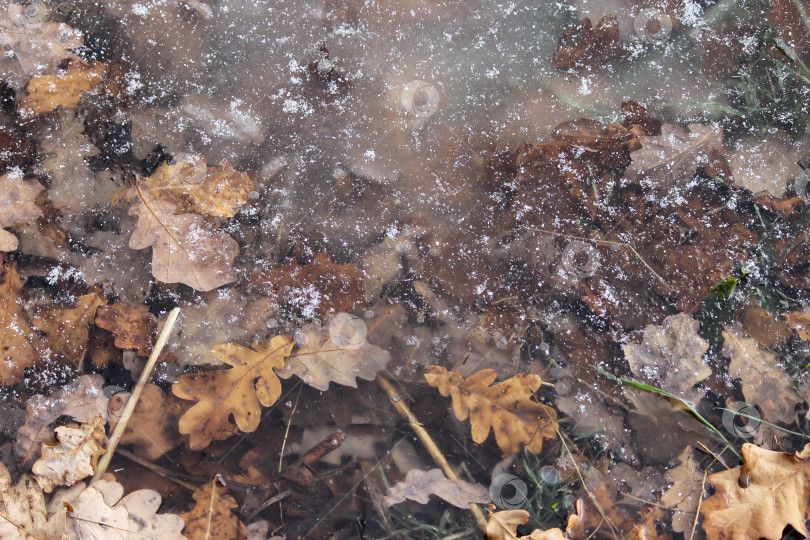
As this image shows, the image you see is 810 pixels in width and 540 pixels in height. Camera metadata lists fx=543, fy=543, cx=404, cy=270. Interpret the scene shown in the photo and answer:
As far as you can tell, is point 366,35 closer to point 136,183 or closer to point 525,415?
point 136,183

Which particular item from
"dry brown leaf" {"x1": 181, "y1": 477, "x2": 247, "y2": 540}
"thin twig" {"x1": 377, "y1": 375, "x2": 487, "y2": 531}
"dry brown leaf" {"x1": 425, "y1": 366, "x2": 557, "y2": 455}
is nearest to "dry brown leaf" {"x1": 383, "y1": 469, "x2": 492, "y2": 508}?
"thin twig" {"x1": 377, "y1": 375, "x2": 487, "y2": 531}

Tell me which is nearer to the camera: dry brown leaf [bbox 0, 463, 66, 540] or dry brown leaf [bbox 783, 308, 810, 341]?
dry brown leaf [bbox 0, 463, 66, 540]

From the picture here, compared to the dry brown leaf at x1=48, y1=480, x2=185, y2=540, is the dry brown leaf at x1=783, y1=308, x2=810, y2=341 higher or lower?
the dry brown leaf at x1=783, y1=308, x2=810, y2=341

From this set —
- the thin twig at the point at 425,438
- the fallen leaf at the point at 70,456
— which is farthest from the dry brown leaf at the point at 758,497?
the fallen leaf at the point at 70,456

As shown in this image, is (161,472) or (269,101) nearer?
(161,472)

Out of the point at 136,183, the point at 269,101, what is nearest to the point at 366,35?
the point at 269,101

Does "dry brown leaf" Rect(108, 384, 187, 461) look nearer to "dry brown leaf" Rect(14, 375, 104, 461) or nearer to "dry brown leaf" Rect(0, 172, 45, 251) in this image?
"dry brown leaf" Rect(14, 375, 104, 461)

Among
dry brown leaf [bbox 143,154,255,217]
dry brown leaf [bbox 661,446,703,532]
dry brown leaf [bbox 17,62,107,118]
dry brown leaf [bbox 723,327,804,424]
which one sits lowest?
dry brown leaf [bbox 661,446,703,532]
